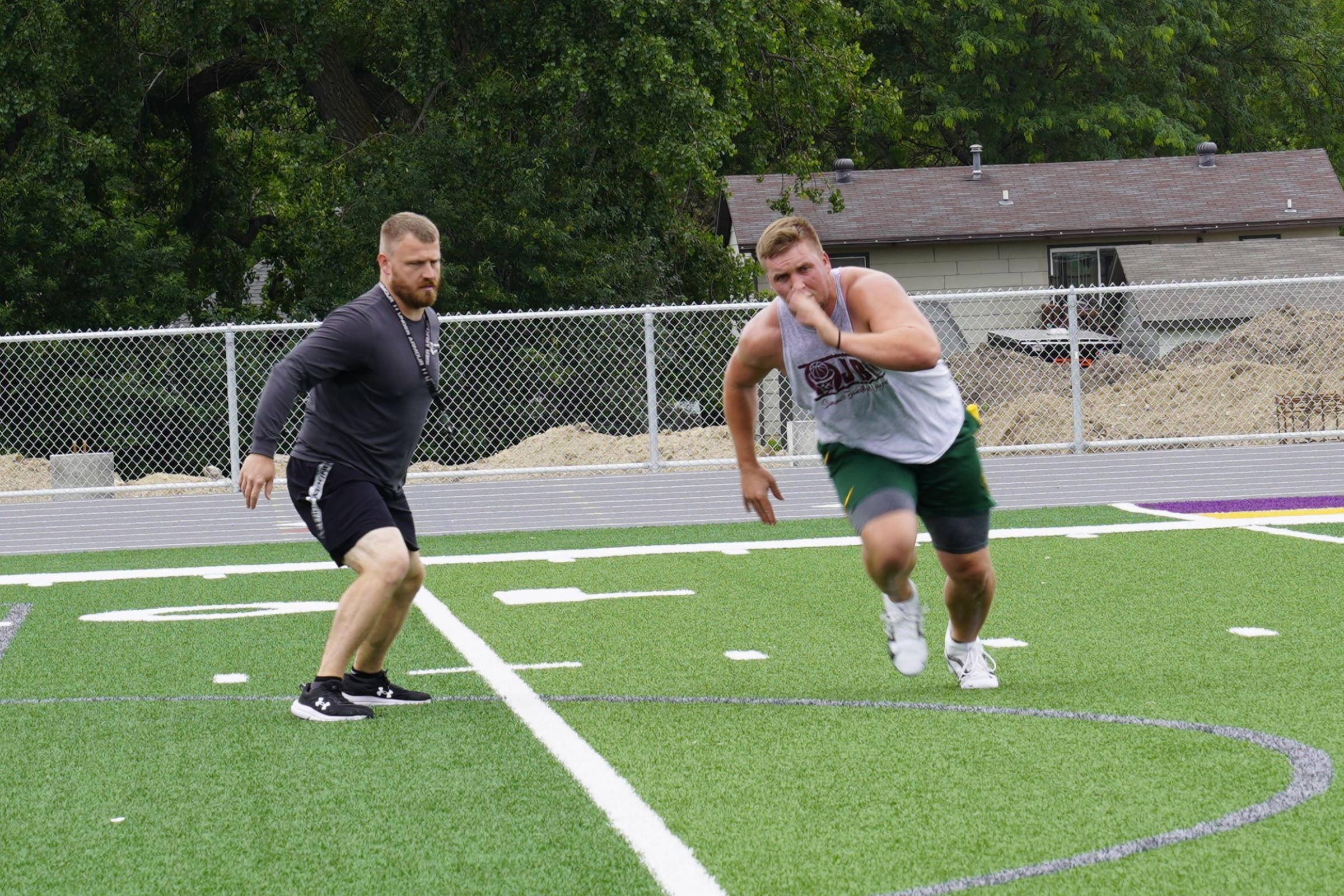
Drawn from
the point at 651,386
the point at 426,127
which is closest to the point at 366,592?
the point at 651,386

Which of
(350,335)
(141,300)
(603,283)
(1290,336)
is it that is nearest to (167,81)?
(141,300)

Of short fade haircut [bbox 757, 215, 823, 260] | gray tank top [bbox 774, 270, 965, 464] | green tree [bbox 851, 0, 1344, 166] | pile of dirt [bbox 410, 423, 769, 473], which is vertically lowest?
pile of dirt [bbox 410, 423, 769, 473]

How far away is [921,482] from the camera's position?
6.03m

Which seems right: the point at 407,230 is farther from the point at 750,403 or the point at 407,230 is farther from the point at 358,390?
the point at 750,403

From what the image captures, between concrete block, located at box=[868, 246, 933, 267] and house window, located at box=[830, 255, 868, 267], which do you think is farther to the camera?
Answer: concrete block, located at box=[868, 246, 933, 267]

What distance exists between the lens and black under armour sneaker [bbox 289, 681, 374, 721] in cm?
602

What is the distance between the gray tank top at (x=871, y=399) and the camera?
5836 millimetres

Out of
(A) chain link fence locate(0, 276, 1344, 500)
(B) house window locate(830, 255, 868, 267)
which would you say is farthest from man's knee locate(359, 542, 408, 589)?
(B) house window locate(830, 255, 868, 267)

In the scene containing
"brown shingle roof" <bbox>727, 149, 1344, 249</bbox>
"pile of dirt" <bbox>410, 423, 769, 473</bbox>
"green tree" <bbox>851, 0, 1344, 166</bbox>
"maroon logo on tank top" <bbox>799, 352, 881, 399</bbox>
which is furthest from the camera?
"green tree" <bbox>851, 0, 1344, 166</bbox>

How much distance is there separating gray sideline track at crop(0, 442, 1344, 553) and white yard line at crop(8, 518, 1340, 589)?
1712 mm

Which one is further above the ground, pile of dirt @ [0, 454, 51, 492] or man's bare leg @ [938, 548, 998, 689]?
man's bare leg @ [938, 548, 998, 689]

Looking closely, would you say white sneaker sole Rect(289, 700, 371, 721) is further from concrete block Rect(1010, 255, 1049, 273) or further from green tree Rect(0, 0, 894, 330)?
concrete block Rect(1010, 255, 1049, 273)

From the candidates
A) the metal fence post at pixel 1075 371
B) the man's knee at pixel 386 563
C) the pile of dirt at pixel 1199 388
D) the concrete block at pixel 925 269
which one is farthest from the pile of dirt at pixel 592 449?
the concrete block at pixel 925 269

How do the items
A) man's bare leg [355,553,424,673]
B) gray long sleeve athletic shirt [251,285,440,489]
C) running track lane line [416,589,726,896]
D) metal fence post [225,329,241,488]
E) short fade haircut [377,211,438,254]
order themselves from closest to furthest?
running track lane line [416,589,726,896] → gray long sleeve athletic shirt [251,285,440,489] → short fade haircut [377,211,438,254] → man's bare leg [355,553,424,673] → metal fence post [225,329,241,488]
